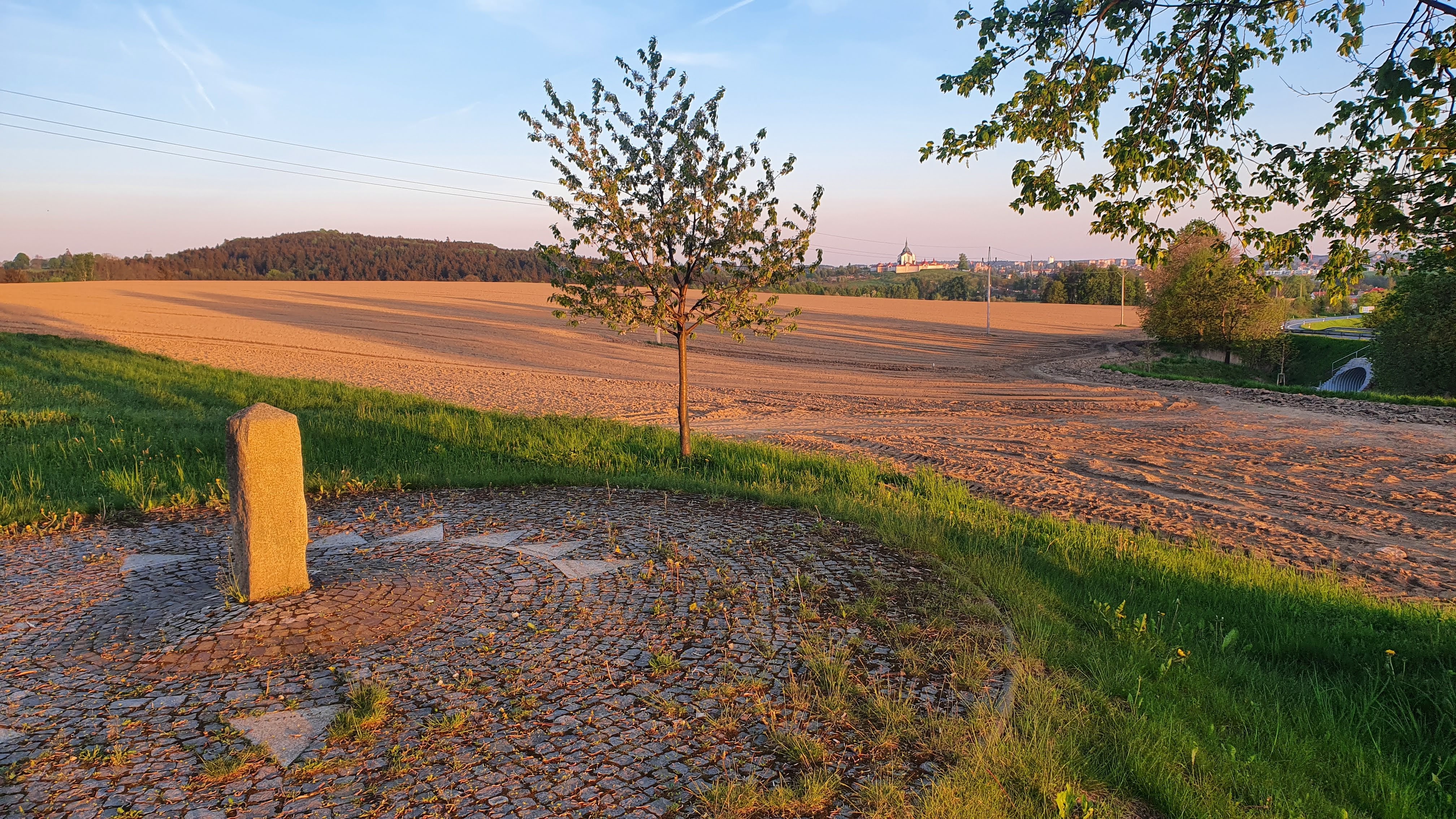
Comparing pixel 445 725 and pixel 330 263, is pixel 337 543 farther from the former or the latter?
pixel 330 263

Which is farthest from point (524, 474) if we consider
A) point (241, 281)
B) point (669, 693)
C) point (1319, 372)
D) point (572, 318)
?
point (241, 281)

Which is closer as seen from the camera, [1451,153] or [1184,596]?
[1451,153]

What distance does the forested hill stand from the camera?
274ft

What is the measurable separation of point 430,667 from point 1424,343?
35.7m

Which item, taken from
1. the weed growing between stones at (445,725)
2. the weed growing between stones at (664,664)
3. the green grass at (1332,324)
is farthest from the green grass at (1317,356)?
the weed growing between stones at (445,725)

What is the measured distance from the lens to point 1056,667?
183 inches

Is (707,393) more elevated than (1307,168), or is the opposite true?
(1307,168)

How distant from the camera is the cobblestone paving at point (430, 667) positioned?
3.37 m

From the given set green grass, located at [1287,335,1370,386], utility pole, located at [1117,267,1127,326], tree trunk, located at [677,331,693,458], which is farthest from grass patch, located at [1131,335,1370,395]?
tree trunk, located at [677,331,693,458]

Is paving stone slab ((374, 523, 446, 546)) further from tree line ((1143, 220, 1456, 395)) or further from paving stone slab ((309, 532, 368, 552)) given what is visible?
tree line ((1143, 220, 1456, 395))

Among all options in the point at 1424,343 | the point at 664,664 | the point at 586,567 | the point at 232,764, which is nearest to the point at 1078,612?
the point at 664,664

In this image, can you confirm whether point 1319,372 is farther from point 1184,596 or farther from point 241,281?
point 241,281

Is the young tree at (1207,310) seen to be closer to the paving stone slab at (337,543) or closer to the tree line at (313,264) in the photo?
the paving stone slab at (337,543)

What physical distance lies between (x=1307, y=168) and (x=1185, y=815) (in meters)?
3.87
